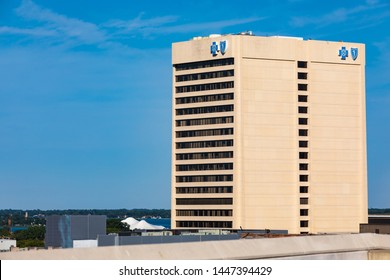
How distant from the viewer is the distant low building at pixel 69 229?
101 meters

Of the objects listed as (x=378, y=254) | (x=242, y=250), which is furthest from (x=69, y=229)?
(x=378, y=254)

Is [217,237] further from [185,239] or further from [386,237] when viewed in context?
[386,237]

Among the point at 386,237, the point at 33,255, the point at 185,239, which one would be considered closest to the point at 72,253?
the point at 33,255

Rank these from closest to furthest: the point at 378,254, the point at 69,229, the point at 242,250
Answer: the point at 242,250
the point at 378,254
the point at 69,229

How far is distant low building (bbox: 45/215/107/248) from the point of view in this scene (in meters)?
101

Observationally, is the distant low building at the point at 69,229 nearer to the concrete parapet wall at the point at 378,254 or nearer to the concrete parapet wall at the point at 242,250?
the concrete parapet wall at the point at 242,250

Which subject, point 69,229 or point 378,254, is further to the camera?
point 69,229

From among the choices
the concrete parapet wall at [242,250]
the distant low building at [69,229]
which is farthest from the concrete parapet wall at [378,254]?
the distant low building at [69,229]

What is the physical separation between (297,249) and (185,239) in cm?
3080

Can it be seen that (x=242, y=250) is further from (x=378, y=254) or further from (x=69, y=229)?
(x=69, y=229)

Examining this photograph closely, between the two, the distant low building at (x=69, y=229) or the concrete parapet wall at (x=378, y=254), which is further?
the distant low building at (x=69, y=229)

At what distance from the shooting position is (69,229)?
334 ft

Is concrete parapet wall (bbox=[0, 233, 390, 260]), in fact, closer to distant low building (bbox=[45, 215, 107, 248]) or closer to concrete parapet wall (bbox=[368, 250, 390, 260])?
concrete parapet wall (bbox=[368, 250, 390, 260])

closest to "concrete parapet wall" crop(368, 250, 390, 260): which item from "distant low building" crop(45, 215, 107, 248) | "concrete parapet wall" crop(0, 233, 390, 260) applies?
"concrete parapet wall" crop(0, 233, 390, 260)
